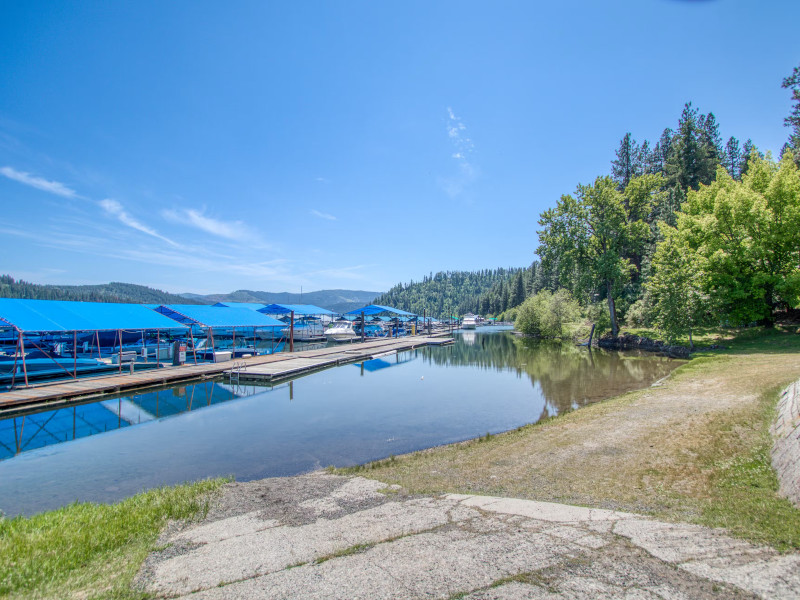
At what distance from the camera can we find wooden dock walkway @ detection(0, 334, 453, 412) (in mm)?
15022

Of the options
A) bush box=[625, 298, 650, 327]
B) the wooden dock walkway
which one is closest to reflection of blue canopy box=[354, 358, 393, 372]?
the wooden dock walkway

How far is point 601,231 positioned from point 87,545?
1683 inches

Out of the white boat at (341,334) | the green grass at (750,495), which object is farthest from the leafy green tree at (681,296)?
the white boat at (341,334)

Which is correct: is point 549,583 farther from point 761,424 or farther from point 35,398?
point 35,398

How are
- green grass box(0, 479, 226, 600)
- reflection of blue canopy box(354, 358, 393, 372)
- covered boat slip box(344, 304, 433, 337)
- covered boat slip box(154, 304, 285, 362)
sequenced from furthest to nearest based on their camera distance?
1. covered boat slip box(344, 304, 433, 337)
2. reflection of blue canopy box(354, 358, 393, 372)
3. covered boat slip box(154, 304, 285, 362)
4. green grass box(0, 479, 226, 600)

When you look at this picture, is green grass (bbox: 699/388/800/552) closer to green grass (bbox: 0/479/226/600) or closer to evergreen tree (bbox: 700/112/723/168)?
green grass (bbox: 0/479/226/600)

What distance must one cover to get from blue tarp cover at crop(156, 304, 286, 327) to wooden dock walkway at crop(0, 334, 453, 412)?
106 inches

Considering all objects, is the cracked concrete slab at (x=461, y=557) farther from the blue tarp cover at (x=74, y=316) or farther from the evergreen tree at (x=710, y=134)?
the evergreen tree at (x=710, y=134)

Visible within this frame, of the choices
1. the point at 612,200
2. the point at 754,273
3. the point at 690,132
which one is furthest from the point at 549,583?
the point at 690,132

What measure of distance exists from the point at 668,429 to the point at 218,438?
12.1 meters

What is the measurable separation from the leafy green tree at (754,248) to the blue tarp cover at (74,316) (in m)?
35.2

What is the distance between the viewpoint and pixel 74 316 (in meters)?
19.3

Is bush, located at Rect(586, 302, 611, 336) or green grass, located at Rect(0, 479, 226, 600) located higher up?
bush, located at Rect(586, 302, 611, 336)

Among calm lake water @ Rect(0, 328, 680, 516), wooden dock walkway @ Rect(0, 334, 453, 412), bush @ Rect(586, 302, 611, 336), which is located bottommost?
calm lake water @ Rect(0, 328, 680, 516)
